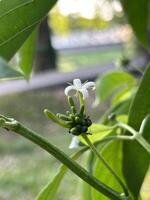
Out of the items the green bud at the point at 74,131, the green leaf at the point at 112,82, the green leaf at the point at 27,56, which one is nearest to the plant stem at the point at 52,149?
the green bud at the point at 74,131

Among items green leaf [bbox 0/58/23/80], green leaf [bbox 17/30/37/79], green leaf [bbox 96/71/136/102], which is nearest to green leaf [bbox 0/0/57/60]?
green leaf [bbox 0/58/23/80]

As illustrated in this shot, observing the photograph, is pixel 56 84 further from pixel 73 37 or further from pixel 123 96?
pixel 73 37

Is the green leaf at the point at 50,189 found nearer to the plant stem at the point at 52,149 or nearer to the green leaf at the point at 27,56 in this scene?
the plant stem at the point at 52,149

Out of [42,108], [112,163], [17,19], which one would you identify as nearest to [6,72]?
[17,19]

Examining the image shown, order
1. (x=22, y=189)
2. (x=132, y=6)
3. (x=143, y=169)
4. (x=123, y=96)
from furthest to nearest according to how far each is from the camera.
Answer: (x=22, y=189) < (x=123, y=96) < (x=132, y=6) < (x=143, y=169)

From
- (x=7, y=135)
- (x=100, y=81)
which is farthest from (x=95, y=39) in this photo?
(x=100, y=81)
